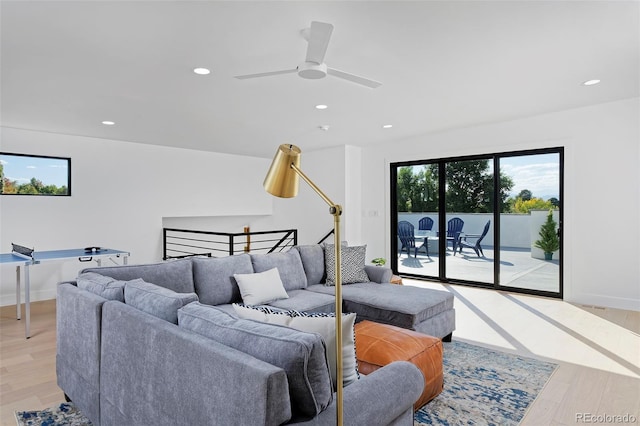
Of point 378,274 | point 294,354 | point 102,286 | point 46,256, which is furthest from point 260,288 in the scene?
point 46,256

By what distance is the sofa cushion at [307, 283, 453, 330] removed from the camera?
3.13 meters

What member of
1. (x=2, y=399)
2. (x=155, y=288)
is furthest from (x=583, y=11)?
(x=2, y=399)

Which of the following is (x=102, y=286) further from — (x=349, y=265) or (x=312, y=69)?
(x=349, y=265)

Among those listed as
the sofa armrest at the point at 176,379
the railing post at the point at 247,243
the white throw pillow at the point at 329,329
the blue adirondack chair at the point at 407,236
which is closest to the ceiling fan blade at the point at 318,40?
the white throw pillow at the point at 329,329

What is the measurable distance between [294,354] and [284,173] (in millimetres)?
605

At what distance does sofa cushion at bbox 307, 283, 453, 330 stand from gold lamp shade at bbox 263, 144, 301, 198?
2152mm

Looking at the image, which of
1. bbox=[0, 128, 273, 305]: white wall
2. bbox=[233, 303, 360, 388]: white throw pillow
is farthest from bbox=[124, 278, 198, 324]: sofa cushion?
bbox=[0, 128, 273, 305]: white wall

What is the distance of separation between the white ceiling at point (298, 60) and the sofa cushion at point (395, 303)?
2.01 m

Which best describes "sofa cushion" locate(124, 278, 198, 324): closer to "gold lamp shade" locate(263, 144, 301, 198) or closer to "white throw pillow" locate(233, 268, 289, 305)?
"gold lamp shade" locate(263, 144, 301, 198)

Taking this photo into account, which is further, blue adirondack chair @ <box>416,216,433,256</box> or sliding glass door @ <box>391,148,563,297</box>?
blue adirondack chair @ <box>416,216,433,256</box>

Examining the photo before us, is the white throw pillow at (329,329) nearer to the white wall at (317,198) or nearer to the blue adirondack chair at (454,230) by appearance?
the white wall at (317,198)

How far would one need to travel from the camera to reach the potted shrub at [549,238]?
5148mm

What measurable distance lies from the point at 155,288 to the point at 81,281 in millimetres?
734
